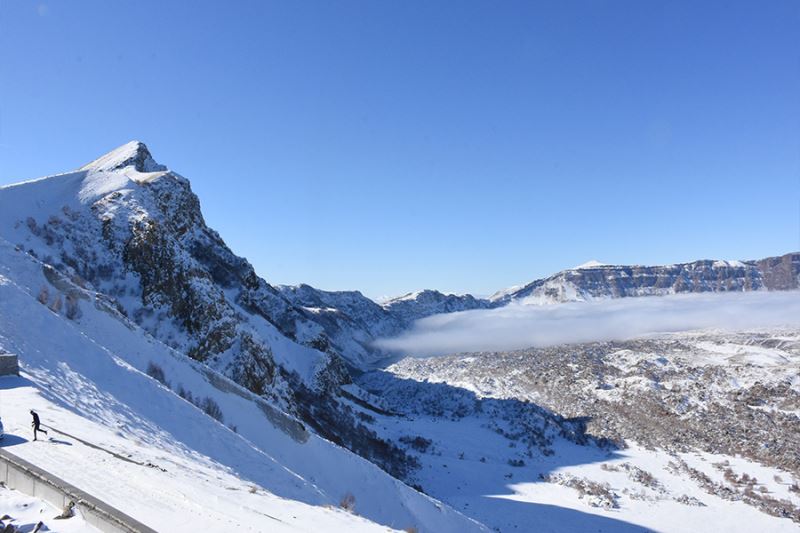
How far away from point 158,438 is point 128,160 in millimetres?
46948

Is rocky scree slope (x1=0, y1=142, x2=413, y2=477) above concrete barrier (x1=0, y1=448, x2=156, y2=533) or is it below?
above

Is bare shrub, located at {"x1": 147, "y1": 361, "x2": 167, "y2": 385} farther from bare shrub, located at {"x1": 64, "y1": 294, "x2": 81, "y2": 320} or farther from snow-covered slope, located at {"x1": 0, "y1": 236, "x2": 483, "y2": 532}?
bare shrub, located at {"x1": 64, "y1": 294, "x2": 81, "y2": 320}

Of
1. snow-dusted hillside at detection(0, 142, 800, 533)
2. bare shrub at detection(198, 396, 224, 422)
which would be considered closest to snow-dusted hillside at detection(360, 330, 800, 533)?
snow-dusted hillside at detection(0, 142, 800, 533)

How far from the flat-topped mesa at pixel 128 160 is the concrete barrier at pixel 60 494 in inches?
1901

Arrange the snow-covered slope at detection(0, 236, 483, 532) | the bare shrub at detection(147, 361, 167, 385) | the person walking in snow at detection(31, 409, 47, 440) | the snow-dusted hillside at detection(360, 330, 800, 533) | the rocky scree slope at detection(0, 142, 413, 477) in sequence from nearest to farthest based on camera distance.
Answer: the snow-covered slope at detection(0, 236, 483, 532)
the person walking in snow at detection(31, 409, 47, 440)
the bare shrub at detection(147, 361, 167, 385)
the rocky scree slope at detection(0, 142, 413, 477)
the snow-dusted hillside at detection(360, 330, 800, 533)

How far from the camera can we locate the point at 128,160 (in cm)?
5056

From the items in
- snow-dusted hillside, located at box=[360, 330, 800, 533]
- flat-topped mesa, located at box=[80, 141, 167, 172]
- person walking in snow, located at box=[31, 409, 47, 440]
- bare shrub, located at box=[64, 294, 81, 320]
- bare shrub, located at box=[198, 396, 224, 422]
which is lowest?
snow-dusted hillside, located at box=[360, 330, 800, 533]

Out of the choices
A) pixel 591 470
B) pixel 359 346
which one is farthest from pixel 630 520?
pixel 359 346

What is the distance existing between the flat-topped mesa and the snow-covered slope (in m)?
29.3

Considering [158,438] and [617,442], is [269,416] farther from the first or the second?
[617,442]

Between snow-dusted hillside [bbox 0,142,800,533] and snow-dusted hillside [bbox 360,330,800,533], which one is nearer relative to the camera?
snow-dusted hillside [bbox 0,142,800,533]

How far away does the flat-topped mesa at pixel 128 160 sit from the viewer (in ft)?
163

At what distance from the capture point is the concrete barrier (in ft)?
20.2

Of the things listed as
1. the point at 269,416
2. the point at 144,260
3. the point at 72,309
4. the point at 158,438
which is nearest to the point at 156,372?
the point at 72,309
